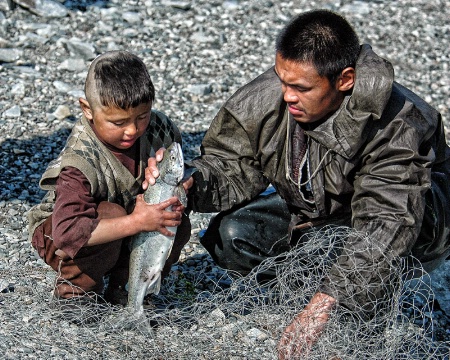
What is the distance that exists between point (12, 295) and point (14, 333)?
0.38 metres

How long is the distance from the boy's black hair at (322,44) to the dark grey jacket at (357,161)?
3.7 inches

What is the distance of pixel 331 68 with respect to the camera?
4211 mm

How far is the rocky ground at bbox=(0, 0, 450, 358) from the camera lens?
645cm

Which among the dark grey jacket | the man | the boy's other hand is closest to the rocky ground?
the man

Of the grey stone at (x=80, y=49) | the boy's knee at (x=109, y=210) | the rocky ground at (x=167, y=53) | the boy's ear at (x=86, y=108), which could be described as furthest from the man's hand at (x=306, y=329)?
the grey stone at (x=80, y=49)

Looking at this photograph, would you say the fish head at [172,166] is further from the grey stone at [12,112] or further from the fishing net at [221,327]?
the grey stone at [12,112]

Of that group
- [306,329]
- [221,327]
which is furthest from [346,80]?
[221,327]

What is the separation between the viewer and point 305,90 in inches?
167

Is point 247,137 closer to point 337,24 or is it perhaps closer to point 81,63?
point 337,24

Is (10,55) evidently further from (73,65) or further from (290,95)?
(290,95)

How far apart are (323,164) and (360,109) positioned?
40 centimetres

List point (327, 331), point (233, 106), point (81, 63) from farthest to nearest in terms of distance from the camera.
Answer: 1. point (81, 63)
2. point (233, 106)
3. point (327, 331)

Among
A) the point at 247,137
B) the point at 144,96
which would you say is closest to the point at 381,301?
the point at 247,137

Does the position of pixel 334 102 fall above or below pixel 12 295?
above
